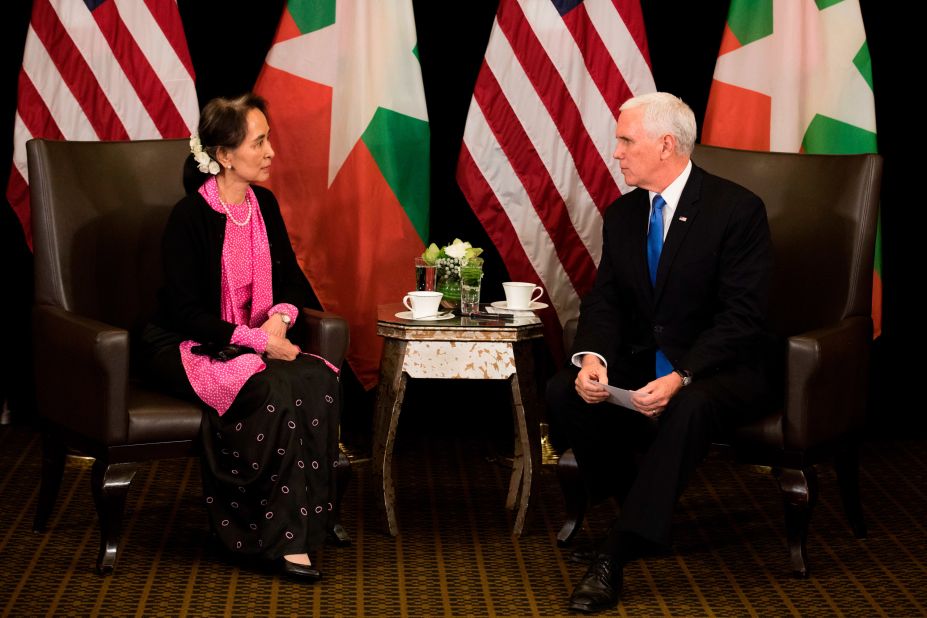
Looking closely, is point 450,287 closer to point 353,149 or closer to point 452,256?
point 452,256

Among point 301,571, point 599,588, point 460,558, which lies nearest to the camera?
point 599,588

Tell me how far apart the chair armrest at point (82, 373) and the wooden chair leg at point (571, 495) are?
1.18 meters

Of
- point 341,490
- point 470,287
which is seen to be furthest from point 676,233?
point 341,490

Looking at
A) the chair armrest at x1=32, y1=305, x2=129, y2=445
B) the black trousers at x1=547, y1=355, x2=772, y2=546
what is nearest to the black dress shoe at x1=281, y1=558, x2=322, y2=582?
the chair armrest at x1=32, y1=305, x2=129, y2=445

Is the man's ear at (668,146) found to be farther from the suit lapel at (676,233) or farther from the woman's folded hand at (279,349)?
the woman's folded hand at (279,349)

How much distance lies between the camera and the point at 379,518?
12.3ft

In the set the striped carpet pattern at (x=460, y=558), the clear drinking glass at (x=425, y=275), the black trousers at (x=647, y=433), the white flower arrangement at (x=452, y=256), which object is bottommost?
the striped carpet pattern at (x=460, y=558)

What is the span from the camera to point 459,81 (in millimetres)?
4766

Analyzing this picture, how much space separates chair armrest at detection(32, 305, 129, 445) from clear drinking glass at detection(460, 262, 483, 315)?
100 centimetres

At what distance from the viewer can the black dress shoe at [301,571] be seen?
3209mm

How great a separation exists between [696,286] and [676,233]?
→ 152 mm

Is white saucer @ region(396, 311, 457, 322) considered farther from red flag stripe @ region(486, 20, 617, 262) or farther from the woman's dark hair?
red flag stripe @ region(486, 20, 617, 262)

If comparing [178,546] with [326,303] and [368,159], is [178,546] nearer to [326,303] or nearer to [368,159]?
[326,303]

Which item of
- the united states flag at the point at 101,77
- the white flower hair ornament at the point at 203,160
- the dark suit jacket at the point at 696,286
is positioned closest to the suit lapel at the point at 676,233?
the dark suit jacket at the point at 696,286
